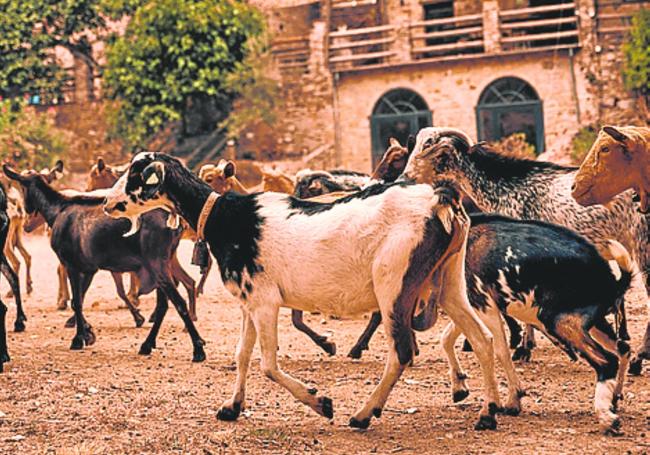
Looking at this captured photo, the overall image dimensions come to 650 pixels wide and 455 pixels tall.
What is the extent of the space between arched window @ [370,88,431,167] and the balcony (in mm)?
1080

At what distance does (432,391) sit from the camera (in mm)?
8273

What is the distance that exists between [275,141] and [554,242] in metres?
28.9

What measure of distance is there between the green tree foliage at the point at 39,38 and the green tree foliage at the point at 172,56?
3457mm

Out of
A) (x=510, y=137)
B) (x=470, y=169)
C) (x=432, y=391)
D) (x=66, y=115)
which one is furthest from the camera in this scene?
(x=66, y=115)

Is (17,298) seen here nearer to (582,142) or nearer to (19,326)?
(19,326)

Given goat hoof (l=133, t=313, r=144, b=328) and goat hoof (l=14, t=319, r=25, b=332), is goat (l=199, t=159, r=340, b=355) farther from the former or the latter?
goat hoof (l=14, t=319, r=25, b=332)

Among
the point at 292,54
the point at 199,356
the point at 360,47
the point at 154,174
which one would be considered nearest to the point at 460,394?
the point at 154,174

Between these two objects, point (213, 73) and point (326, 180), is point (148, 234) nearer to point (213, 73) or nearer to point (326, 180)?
point (326, 180)

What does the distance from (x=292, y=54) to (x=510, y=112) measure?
7831 mm

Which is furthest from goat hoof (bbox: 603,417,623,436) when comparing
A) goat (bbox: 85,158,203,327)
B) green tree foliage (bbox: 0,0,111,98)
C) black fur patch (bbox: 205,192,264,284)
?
green tree foliage (bbox: 0,0,111,98)

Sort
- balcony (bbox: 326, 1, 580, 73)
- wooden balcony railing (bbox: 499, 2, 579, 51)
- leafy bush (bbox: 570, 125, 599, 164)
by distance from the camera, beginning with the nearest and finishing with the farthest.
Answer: leafy bush (bbox: 570, 125, 599, 164), wooden balcony railing (bbox: 499, 2, 579, 51), balcony (bbox: 326, 1, 580, 73)

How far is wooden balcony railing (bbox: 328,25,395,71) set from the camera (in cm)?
3412

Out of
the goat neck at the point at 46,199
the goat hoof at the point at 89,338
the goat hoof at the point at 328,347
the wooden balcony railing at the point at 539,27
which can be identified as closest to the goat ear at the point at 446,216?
the goat hoof at the point at 328,347

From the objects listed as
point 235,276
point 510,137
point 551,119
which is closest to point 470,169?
point 235,276
